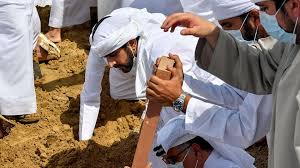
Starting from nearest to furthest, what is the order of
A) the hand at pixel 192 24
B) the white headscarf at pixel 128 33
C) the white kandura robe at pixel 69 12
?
the hand at pixel 192 24 → the white headscarf at pixel 128 33 → the white kandura robe at pixel 69 12

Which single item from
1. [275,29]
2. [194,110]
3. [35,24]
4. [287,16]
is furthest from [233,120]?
[35,24]

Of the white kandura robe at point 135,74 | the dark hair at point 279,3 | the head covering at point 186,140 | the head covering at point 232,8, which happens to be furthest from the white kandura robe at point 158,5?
the dark hair at point 279,3

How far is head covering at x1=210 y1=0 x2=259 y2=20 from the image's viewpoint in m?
3.80

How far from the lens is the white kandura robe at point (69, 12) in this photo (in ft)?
21.2

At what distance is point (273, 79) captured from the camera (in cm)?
269

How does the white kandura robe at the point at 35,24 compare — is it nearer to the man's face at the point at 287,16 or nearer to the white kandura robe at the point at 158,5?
the white kandura robe at the point at 158,5

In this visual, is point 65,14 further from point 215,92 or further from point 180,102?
point 180,102

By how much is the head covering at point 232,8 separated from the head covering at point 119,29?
2.15 feet

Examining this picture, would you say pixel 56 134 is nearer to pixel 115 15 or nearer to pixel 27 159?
pixel 27 159

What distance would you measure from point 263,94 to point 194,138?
794 millimetres

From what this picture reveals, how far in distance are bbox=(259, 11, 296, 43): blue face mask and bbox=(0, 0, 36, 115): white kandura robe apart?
2.89 m

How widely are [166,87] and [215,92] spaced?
707 millimetres

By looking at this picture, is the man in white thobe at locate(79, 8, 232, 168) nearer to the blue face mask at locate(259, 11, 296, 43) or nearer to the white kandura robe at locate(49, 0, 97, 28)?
the blue face mask at locate(259, 11, 296, 43)

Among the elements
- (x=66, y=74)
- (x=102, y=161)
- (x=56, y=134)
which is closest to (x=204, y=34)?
(x=102, y=161)
